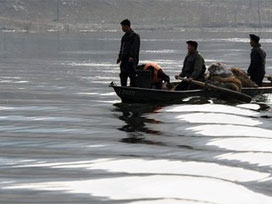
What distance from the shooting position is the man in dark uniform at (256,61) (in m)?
24.5

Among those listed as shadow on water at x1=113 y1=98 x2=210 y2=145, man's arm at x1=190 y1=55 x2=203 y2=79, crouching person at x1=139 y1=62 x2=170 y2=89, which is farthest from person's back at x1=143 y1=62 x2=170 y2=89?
shadow on water at x1=113 y1=98 x2=210 y2=145

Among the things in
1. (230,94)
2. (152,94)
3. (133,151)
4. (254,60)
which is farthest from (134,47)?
(133,151)

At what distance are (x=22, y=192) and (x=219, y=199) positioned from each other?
288cm

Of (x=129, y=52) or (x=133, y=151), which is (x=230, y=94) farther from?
(x=133, y=151)

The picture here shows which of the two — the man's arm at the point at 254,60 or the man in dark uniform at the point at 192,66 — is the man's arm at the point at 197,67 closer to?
the man in dark uniform at the point at 192,66

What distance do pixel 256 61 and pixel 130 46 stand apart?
17.4ft

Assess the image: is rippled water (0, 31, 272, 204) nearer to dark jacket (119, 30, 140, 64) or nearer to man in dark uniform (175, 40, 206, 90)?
man in dark uniform (175, 40, 206, 90)

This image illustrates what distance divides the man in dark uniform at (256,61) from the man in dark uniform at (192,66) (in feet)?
8.51

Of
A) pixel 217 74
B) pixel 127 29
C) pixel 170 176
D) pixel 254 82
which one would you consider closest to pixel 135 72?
pixel 127 29

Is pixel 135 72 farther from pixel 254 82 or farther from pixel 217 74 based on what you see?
pixel 254 82

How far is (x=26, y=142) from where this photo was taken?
48.4ft

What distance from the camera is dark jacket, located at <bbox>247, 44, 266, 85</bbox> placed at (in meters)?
24.8

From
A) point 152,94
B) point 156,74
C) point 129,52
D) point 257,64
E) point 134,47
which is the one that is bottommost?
point 152,94

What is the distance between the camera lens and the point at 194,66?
74.4 ft
